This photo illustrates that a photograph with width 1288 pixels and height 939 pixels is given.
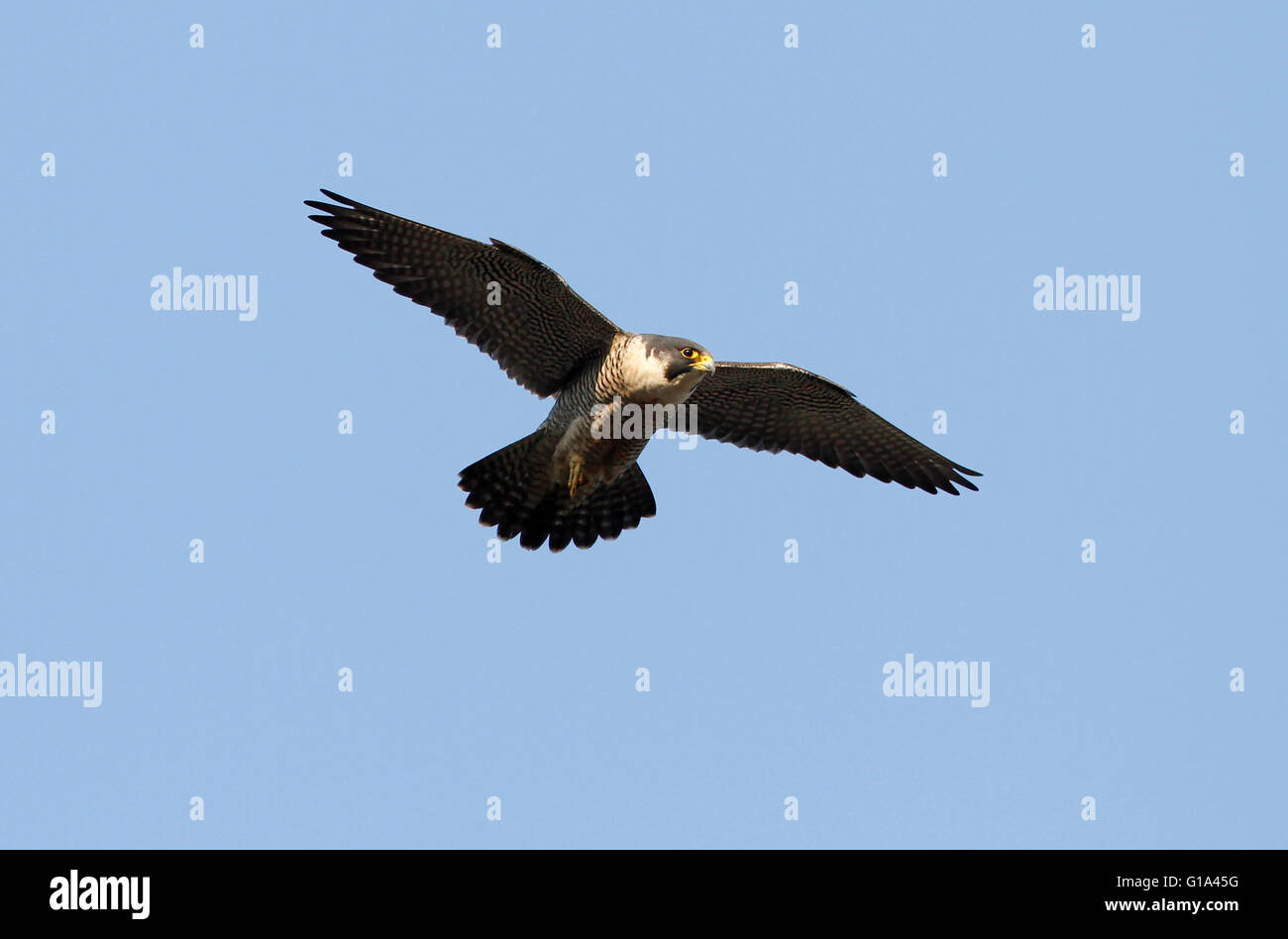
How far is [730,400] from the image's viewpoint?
16.7 metres

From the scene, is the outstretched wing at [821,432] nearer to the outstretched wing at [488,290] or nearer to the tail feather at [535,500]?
the tail feather at [535,500]

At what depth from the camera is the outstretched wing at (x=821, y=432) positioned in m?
16.5

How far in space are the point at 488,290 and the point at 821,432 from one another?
14.0ft

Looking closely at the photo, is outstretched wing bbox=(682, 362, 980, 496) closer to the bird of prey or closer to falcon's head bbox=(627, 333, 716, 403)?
the bird of prey

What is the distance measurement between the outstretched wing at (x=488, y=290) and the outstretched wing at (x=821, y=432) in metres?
1.82

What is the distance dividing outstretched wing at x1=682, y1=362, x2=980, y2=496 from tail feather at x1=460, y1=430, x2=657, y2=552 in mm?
1162

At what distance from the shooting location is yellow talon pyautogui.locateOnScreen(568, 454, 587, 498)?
15.3 meters

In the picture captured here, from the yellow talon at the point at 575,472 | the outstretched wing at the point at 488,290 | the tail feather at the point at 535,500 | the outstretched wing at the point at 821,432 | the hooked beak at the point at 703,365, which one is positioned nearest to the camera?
the hooked beak at the point at 703,365

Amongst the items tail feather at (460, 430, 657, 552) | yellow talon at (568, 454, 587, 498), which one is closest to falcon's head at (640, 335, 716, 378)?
yellow talon at (568, 454, 587, 498)

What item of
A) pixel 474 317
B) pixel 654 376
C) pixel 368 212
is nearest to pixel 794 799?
pixel 654 376

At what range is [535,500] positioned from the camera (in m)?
16.0

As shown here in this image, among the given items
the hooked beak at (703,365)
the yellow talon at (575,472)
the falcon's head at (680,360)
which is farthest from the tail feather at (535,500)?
the hooked beak at (703,365)
